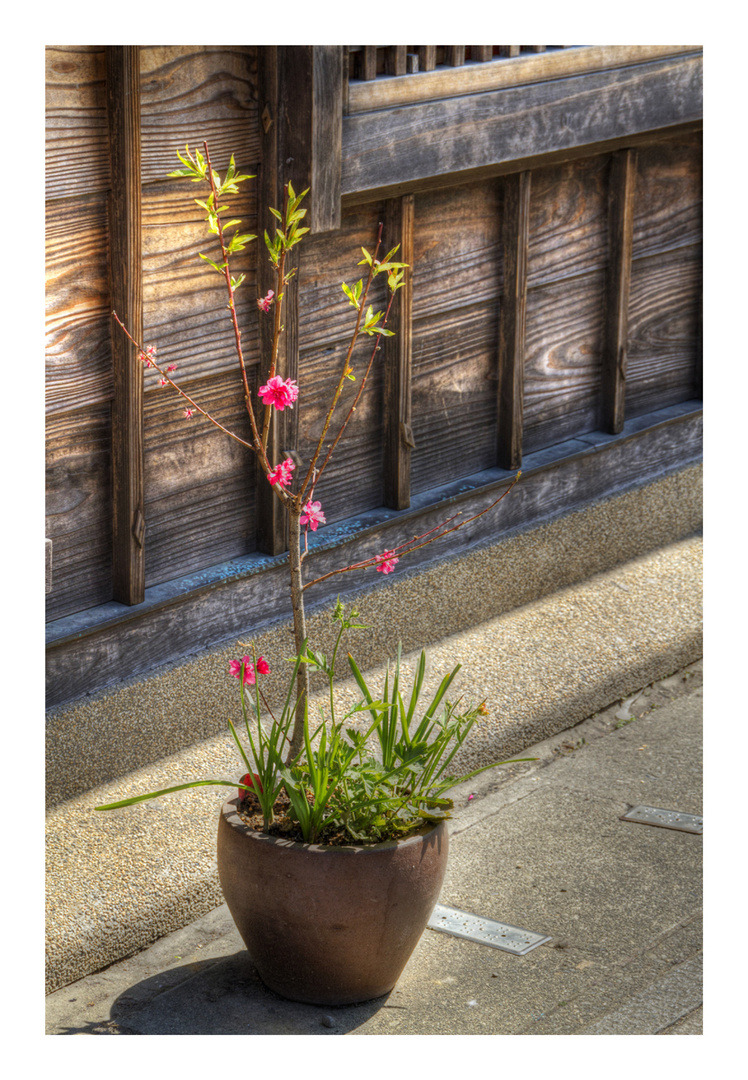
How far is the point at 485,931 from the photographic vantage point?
12.4 feet

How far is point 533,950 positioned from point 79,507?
1.84 metres

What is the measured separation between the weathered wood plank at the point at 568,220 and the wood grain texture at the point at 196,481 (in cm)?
169

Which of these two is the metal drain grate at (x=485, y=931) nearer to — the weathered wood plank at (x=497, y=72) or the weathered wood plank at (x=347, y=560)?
the weathered wood plank at (x=347, y=560)

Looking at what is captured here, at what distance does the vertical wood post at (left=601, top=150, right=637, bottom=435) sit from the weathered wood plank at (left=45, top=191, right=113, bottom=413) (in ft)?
8.86

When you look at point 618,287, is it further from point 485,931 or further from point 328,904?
point 328,904

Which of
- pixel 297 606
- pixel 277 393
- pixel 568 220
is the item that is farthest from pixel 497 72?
pixel 297 606

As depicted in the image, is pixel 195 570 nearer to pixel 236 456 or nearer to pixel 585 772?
pixel 236 456

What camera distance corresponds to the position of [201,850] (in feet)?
13.0

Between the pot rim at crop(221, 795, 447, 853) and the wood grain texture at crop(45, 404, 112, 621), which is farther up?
the wood grain texture at crop(45, 404, 112, 621)

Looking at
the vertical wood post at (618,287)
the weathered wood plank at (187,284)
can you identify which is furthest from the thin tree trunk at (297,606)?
the vertical wood post at (618,287)

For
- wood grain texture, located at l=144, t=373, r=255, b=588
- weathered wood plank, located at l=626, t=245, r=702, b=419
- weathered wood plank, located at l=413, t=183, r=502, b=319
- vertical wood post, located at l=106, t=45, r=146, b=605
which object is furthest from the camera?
weathered wood plank, located at l=626, t=245, r=702, b=419

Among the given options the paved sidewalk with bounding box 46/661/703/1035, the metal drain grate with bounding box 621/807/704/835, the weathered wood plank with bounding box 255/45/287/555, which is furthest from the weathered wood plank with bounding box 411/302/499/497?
the metal drain grate with bounding box 621/807/704/835

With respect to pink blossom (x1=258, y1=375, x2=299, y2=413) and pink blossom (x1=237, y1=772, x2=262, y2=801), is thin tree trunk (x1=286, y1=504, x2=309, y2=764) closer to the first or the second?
pink blossom (x1=237, y1=772, x2=262, y2=801)

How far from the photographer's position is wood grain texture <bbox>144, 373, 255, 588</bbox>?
14.3ft
